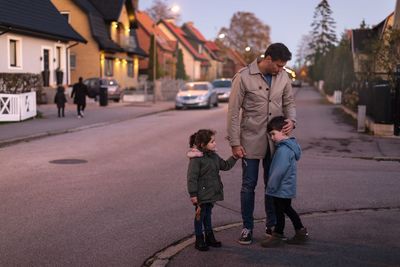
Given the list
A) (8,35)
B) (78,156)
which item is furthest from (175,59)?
(78,156)

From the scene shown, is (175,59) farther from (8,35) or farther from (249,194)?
(249,194)

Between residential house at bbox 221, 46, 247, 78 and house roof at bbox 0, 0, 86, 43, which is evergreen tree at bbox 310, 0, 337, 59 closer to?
residential house at bbox 221, 46, 247, 78

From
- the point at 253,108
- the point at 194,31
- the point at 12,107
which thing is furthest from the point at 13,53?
the point at 194,31

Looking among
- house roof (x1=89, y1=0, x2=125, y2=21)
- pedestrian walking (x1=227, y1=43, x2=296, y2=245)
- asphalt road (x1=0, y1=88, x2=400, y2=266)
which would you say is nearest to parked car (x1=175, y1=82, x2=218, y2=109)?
house roof (x1=89, y1=0, x2=125, y2=21)

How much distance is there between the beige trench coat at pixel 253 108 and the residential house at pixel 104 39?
128 feet

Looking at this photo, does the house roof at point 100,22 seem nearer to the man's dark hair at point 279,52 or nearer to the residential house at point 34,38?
the residential house at point 34,38

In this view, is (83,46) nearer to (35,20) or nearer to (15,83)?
(35,20)

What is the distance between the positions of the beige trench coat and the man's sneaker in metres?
0.74

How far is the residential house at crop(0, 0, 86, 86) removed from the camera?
27.5 meters

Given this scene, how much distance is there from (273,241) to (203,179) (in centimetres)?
90

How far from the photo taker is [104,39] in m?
45.0

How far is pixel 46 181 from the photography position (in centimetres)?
923

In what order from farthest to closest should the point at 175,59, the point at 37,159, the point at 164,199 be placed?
the point at 175,59 < the point at 37,159 < the point at 164,199

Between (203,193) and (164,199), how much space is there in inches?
99.8
